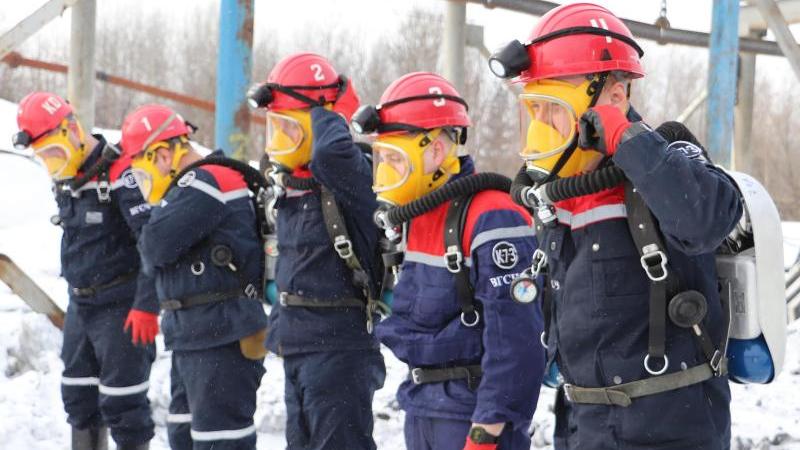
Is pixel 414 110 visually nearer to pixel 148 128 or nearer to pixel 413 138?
pixel 413 138

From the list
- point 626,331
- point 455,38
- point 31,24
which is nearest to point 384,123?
point 626,331

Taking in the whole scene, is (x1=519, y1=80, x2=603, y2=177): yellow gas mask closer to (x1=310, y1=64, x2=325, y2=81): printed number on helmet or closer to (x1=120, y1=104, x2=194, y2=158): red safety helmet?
(x1=310, y1=64, x2=325, y2=81): printed number on helmet

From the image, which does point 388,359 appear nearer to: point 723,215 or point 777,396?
point 777,396

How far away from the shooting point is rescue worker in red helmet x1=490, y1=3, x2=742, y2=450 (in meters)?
2.62

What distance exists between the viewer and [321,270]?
484cm

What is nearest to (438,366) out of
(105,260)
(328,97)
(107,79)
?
(328,97)

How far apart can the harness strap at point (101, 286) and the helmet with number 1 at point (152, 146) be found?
0.91 m

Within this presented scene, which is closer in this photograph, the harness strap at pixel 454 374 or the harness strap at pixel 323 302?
the harness strap at pixel 454 374

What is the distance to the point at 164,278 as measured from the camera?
17.8 feet

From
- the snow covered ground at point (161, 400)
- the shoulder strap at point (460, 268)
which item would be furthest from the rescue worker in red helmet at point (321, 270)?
the snow covered ground at point (161, 400)

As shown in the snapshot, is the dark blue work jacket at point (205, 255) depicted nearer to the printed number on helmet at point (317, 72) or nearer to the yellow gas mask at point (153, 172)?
the yellow gas mask at point (153, 172)

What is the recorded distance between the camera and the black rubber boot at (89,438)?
6.70 metres

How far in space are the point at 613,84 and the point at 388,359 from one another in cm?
497

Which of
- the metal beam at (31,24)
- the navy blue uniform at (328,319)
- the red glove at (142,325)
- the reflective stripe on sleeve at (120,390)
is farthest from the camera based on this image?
the metal beam at (31,24)
